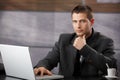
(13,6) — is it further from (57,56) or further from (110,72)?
(110,72)

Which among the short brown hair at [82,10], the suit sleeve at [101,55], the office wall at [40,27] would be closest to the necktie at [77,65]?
the suit sleeve at [101,55]

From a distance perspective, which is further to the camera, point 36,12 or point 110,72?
point 36,12

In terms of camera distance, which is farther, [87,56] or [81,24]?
[81,24]

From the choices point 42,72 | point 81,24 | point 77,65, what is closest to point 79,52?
point 77,65

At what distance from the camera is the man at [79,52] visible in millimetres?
2207

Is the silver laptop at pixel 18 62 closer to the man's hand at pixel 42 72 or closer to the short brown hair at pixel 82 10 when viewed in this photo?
the man's hand at pixel 42 72

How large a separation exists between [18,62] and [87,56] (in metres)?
0.63

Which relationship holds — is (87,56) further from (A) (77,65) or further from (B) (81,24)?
(B) (81,24)

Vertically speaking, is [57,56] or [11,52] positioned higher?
[11,52]

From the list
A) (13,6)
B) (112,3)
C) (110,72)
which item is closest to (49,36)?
(13,6)

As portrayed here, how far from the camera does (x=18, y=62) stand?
1659 millimetres

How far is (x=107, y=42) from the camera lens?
2.36 m

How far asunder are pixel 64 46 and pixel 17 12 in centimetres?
82

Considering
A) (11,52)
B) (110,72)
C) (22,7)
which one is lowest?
(110,72)
